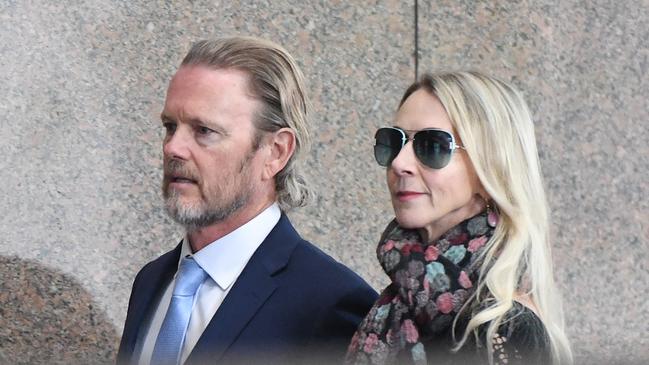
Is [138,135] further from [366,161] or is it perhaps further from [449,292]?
[449,292]

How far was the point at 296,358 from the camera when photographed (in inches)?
118

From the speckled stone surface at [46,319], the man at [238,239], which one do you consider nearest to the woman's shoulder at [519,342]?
the man at [238,239]

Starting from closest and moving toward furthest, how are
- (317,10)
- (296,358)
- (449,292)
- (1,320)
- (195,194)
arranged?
(449,292)
(296,358)
(195,194)
(1,320)
(317,10)

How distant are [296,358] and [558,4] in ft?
8.57

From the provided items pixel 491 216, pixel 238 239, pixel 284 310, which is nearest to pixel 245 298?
pixel 284 310

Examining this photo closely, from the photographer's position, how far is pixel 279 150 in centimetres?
341

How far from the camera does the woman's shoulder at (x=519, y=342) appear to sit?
2.48m

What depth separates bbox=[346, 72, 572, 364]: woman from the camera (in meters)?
2.61

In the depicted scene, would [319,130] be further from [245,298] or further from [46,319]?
[245,298]

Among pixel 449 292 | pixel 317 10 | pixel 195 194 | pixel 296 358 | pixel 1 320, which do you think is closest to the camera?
pixel 449 292

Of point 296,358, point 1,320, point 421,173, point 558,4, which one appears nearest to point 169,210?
point 296,358

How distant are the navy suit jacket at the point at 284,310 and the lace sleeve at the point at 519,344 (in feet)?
1.63

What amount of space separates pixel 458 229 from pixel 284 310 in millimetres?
575

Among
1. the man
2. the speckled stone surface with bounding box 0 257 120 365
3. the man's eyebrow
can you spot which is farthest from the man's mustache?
the speckled stone surface with bounding box 0 257 120 365
